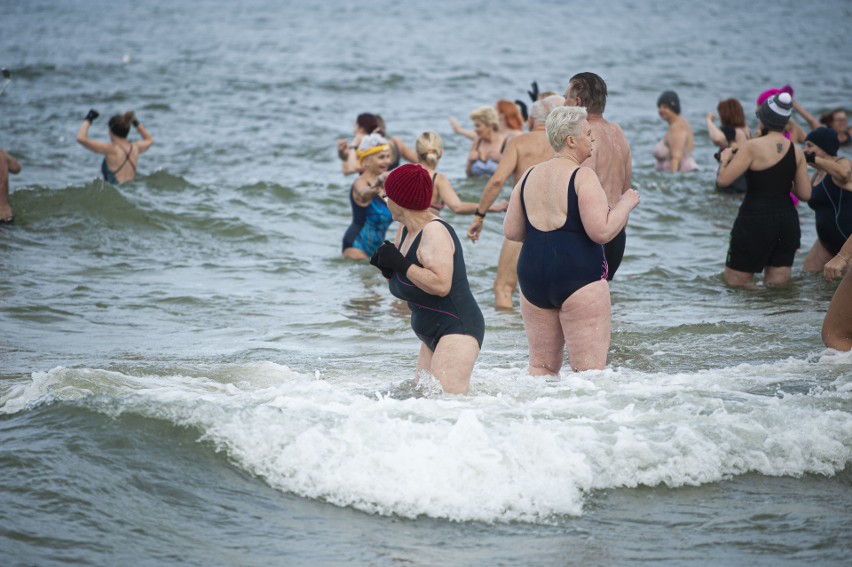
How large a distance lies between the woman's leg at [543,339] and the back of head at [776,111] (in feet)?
11.0

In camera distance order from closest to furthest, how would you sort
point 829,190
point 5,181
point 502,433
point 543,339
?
point 502,433
point 543,339
point 829,190
point 5,181

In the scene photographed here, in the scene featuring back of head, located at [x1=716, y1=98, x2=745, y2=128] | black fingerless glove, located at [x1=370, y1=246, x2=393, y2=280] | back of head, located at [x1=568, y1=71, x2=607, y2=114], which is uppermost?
back of head, located at [x1=568, y1=71, x2=607, y2=114]

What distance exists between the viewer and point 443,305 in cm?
541

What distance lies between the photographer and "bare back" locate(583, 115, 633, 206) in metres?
6.69

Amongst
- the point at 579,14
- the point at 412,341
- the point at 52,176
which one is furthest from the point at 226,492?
the point at 579,14

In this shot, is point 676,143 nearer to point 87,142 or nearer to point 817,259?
point 817,259

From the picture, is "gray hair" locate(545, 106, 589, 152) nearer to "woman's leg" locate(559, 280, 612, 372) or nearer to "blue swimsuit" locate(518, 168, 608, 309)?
"blue swimsuit" locate(518, 168, 608, 309)

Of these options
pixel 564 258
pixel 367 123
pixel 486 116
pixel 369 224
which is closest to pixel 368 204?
pixel 369 224

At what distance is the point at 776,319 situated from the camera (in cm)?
798

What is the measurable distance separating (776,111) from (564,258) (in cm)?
351

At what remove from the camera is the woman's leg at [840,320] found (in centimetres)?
626

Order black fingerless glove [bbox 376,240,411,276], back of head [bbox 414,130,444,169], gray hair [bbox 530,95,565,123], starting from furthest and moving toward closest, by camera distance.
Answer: back of head [bbox 414,130,444,169], gray hair [bbox 530,95,565,123], black fingerless glove [bbox 376,240,411,276]

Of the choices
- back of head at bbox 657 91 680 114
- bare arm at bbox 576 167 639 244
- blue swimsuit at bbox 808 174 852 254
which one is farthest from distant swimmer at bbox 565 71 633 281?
back of head at bbox 657 91 680 114

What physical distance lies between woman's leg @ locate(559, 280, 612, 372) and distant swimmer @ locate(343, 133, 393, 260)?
13.1 ft
